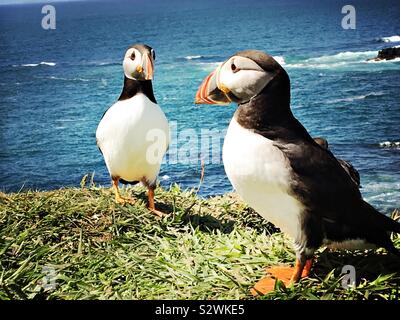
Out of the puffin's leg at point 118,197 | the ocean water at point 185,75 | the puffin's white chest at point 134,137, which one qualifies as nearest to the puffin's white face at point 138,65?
the puffin's white chest at point 134,137

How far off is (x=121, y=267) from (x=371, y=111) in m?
1.44

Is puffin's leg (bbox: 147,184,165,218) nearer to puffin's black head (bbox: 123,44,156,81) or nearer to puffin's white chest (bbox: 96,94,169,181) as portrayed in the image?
puffin's white chest (bbox: 96,94,169,181)

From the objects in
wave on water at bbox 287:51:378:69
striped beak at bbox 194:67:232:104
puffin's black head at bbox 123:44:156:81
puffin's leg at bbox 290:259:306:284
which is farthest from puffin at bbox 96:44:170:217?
puffin's leg at bbox 290:259:306:284

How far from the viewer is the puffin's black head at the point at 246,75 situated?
81.4 inches

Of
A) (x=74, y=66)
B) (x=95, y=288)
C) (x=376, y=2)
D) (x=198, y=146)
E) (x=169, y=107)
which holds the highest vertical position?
(x=376, y=2)

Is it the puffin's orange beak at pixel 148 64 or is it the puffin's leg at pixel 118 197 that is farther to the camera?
the puffin's leg at pixel 118 197

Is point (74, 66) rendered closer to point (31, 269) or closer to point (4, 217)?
point (4, 217)

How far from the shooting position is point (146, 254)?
2648 mm

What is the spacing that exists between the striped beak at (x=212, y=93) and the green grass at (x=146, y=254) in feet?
2.20

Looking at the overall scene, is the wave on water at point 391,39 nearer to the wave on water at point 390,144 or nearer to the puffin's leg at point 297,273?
the wave on water at point 390,144

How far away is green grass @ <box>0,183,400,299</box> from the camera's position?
7.46ft

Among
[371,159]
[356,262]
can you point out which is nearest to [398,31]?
[371,159]

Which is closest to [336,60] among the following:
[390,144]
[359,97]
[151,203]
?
[359,97]

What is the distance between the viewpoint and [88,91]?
133 inches
